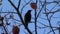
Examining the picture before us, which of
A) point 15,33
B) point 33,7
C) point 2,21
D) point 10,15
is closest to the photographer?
point 15,33

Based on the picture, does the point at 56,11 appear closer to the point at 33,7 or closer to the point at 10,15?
the point at 33,7

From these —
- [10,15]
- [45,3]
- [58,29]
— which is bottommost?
[58,29]

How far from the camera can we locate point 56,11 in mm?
1322

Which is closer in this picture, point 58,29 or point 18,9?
point 18,9

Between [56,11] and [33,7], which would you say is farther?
[56,11]

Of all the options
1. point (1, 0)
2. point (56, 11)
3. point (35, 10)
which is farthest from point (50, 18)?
point (1, 0)

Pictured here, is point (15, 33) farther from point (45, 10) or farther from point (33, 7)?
point (45, 10)

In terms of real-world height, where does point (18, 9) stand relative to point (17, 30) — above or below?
above

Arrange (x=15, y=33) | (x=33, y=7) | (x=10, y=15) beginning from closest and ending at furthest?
1. (x=15, y=33)
2. (x=33, y=7)
3. (x=10, y=15)

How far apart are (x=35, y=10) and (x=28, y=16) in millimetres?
80

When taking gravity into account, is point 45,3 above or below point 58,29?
above

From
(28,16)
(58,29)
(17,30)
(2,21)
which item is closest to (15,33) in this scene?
(17,30)

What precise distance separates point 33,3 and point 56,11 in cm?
27

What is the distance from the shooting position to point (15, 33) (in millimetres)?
1035
